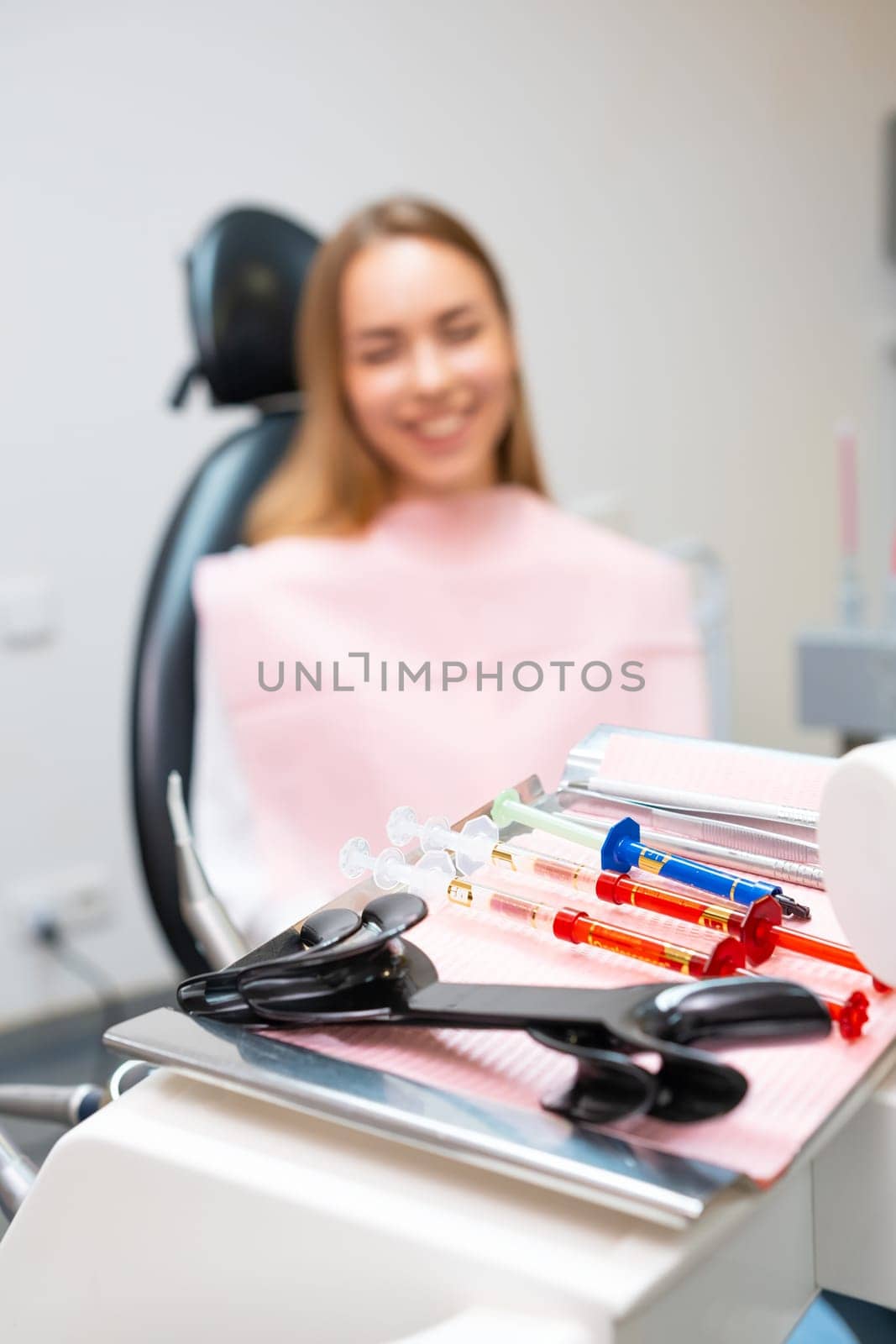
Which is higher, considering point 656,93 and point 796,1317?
point 656,93

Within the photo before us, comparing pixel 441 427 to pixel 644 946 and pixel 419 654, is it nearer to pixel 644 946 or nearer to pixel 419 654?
pixel 419 654

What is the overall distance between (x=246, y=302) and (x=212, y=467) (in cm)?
16

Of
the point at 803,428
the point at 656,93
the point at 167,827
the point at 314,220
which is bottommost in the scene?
the point at 167,827

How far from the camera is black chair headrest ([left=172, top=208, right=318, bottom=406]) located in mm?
1256

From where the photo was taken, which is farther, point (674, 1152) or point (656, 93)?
point (656, 93)

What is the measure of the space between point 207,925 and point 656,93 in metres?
1.93

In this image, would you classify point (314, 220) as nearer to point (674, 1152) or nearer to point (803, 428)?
point (803, 428)

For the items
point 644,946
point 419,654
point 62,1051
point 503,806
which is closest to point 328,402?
point 419,654

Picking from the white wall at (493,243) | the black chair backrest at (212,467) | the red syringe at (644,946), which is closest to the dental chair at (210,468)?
the black chair backrest at (212,467)

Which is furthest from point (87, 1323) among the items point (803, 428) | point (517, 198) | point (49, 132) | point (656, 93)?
point (803, 428)

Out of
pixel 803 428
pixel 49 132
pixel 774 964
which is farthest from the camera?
pixel 803 428

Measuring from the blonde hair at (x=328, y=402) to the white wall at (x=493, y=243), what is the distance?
2.16ft

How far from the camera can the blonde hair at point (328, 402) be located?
4.33 feet

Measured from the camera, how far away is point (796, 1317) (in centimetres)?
43
